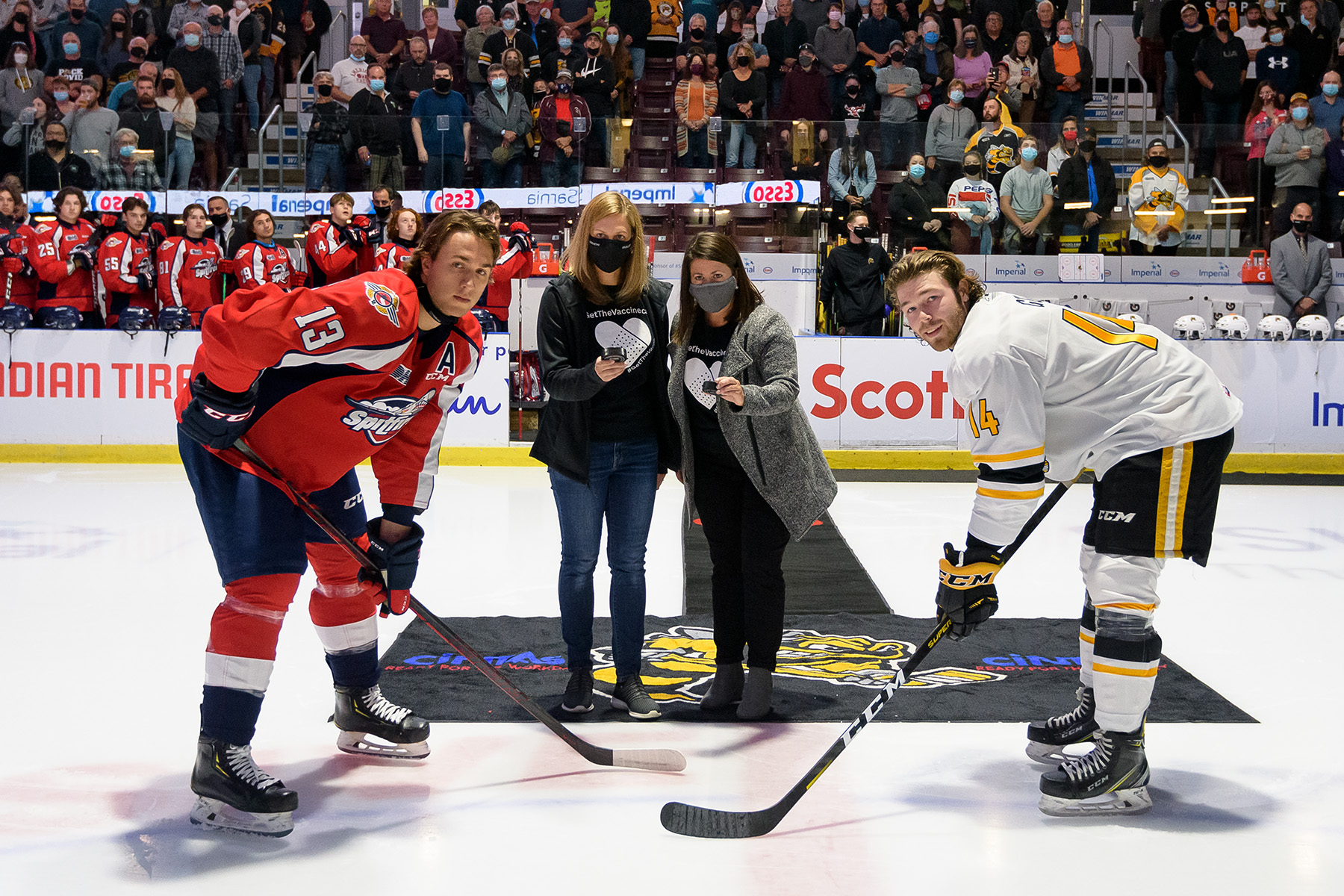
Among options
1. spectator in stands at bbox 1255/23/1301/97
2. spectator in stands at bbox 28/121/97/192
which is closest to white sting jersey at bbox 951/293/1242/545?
spectator in stands at bbox 28/121/97/192

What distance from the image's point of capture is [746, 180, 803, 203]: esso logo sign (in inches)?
395

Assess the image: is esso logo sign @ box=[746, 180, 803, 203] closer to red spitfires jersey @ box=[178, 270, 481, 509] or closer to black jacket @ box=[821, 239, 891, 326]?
black jacket @ box=[821, 239, 891, 326]

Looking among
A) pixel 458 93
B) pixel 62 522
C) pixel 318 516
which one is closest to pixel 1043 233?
pixel 458 93

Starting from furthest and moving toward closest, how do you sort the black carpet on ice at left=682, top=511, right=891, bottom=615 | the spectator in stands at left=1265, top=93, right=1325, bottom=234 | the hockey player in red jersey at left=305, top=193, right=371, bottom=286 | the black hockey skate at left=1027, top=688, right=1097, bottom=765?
the spectator in stands at left=1265, top=93, right=1325, bottom=234
the hockey player in red jersey at left=305, top=193, right=371, bottom=286
the black carpet on ice at left=682, top=511, right=891, bottom=615
the black hockey skate at left=1027, top=688, right=1097, bottom=765

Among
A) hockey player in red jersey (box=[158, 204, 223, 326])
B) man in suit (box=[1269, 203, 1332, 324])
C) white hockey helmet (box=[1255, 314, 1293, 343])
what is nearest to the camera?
white hockey helmet (box=[1255, 314, 1293, 343])

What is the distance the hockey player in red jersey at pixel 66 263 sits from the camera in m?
9.28

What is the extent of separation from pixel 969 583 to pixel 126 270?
8.28 m

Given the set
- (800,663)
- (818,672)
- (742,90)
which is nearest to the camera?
(818,672)

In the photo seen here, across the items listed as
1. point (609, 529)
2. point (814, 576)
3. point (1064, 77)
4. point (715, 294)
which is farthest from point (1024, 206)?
point (609, 529)

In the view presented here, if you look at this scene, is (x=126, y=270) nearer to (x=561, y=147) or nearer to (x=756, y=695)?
(x=561, y=147)

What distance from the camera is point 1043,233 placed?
10195mm

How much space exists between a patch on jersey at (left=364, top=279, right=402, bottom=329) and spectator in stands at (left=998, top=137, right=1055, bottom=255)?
8.15m

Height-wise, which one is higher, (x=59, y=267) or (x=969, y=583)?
(x=59, y=267)

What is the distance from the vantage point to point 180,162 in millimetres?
10172
